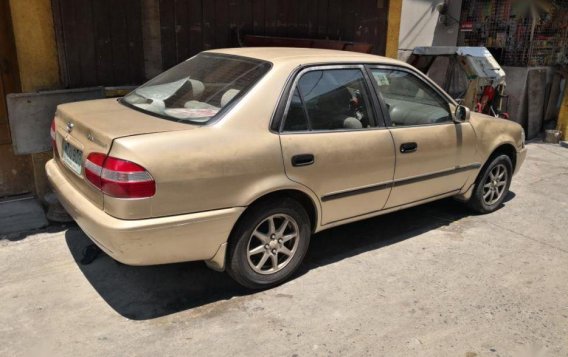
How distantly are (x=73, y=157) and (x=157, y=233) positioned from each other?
3.07 ft

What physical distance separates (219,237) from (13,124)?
255 cm

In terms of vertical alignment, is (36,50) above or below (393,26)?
below

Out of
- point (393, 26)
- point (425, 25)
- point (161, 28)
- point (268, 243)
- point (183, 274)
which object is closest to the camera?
point (268, 243)

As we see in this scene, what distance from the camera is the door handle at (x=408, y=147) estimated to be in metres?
4.07

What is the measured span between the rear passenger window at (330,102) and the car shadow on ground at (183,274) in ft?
3.61

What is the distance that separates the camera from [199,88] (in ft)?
12.1

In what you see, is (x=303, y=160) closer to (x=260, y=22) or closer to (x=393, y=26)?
(x=260, y=22)

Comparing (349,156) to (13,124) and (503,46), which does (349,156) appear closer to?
(13,124)

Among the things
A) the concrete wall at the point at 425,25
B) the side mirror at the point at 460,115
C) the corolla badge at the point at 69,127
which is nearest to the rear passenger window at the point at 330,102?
the side mirror at the point at 460,115

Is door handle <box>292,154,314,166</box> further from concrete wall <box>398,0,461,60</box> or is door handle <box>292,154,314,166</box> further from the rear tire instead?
concrete wall <box>398,0,461,60</box>

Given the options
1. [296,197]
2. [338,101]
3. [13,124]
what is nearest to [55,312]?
[296,197]

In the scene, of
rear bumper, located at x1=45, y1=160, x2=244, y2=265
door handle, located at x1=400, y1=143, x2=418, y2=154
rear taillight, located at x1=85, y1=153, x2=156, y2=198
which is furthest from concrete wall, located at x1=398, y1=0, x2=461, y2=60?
rear taillight, located at x1=85, y1=153, x2=156, y2=198

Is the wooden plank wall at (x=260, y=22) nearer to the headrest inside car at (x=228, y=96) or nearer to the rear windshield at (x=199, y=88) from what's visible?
the rear windshield at (x=199, y=88)

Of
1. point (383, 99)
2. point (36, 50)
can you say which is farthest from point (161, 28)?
point (383, 99)
